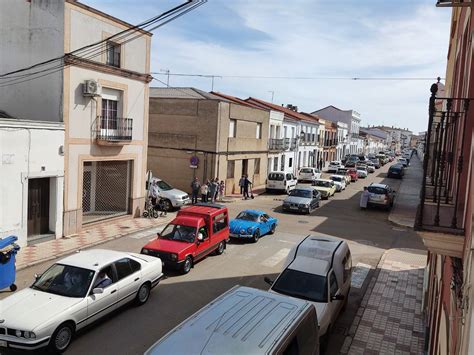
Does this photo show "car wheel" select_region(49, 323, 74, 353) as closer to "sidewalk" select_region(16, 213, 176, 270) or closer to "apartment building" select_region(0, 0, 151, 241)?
"sidewalk" select_region(16, 213, 176, 270)

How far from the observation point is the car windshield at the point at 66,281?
8663 millimetres

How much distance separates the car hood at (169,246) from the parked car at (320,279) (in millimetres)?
3630

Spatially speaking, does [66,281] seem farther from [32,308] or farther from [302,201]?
[302,201]

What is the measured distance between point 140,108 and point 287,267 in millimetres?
12762

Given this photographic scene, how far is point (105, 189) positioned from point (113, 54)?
591 centimetres

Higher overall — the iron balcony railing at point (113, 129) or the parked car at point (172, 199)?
the iron balcony railing at point (113, 129)

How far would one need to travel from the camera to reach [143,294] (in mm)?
10461

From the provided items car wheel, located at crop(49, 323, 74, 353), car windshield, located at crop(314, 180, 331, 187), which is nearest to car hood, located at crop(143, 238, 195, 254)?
car wheel, located at crop(49, 323, 74, 353)

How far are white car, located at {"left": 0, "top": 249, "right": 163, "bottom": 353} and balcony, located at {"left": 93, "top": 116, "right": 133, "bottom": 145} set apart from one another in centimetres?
825

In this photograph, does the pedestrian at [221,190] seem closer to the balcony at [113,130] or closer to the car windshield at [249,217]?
the car windshield at [249,217]

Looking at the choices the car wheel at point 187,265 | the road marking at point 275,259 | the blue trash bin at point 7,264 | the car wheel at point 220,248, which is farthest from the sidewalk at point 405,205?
the blue trash bin at point 7,264

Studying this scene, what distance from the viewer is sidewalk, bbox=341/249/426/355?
9172mm

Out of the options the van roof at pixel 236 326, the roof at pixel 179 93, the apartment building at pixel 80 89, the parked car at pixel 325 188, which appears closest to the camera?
the van roof at pixel 236 326

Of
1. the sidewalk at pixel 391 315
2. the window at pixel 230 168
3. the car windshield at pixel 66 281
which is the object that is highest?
the window at pixel 230 168
